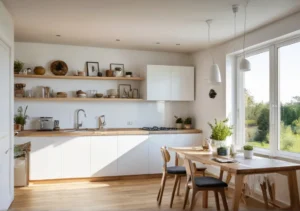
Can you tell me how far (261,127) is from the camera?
4.50 m

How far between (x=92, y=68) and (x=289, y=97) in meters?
3.65

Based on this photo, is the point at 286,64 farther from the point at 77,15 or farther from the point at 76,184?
the point at 76,184

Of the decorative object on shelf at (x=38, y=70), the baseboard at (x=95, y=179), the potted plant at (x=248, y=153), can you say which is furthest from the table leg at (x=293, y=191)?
the decorative object on shelf at (x=38, y=70)

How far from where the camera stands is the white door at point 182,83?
5973 millimetres

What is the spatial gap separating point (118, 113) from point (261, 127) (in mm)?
2819

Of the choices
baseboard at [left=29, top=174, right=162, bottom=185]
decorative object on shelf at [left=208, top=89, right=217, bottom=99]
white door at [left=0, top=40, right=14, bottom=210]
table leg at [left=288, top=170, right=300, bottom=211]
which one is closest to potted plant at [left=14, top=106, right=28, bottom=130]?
baseboard at [left=29, top=174, right=162, bottom=185]

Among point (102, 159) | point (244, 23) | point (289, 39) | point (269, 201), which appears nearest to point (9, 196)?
point (102, 159)

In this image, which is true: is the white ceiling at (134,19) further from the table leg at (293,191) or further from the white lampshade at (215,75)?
the table leg at (293,191)

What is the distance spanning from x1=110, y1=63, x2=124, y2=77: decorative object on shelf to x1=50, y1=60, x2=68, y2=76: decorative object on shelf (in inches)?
37.4

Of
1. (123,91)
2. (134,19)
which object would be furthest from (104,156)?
(134,19)

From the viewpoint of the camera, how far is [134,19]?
3881 millimetres

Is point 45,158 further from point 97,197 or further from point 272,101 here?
point 272,101

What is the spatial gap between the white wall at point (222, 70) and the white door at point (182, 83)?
131 mm

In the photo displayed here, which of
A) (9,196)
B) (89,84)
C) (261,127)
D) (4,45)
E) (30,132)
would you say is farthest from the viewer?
(89,84)
